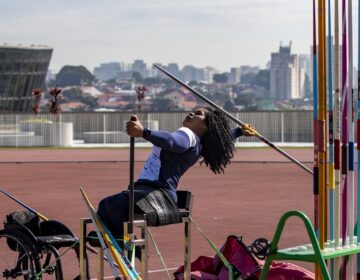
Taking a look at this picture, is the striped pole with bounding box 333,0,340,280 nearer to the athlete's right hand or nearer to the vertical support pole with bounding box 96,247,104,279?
the athlete's right hand

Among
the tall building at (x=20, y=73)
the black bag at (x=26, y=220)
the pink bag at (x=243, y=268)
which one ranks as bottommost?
the pink bag at (x=243, y=268)

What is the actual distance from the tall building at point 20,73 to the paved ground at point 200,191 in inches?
2321

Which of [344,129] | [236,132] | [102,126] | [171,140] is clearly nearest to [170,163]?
[171,140]

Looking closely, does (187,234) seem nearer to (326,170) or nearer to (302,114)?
(326,170)

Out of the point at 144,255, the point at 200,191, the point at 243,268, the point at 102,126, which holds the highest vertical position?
the point at 102,126

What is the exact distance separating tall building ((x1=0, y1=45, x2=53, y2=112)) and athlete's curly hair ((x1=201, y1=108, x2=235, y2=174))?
81323 mm

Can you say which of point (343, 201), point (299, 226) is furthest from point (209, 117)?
point (299, 226)

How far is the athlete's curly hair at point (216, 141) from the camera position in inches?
281

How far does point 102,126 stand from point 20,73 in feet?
156

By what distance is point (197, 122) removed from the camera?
23.3 feet

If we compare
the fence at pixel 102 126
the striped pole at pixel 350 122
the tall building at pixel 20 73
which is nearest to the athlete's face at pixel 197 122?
the striped pole at pixel 350 122

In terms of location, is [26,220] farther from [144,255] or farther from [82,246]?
[144,255]

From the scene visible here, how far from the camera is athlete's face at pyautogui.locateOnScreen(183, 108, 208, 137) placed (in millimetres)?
7090

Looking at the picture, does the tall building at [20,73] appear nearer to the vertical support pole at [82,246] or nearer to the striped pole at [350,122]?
the vertical support pole at [82,246]
